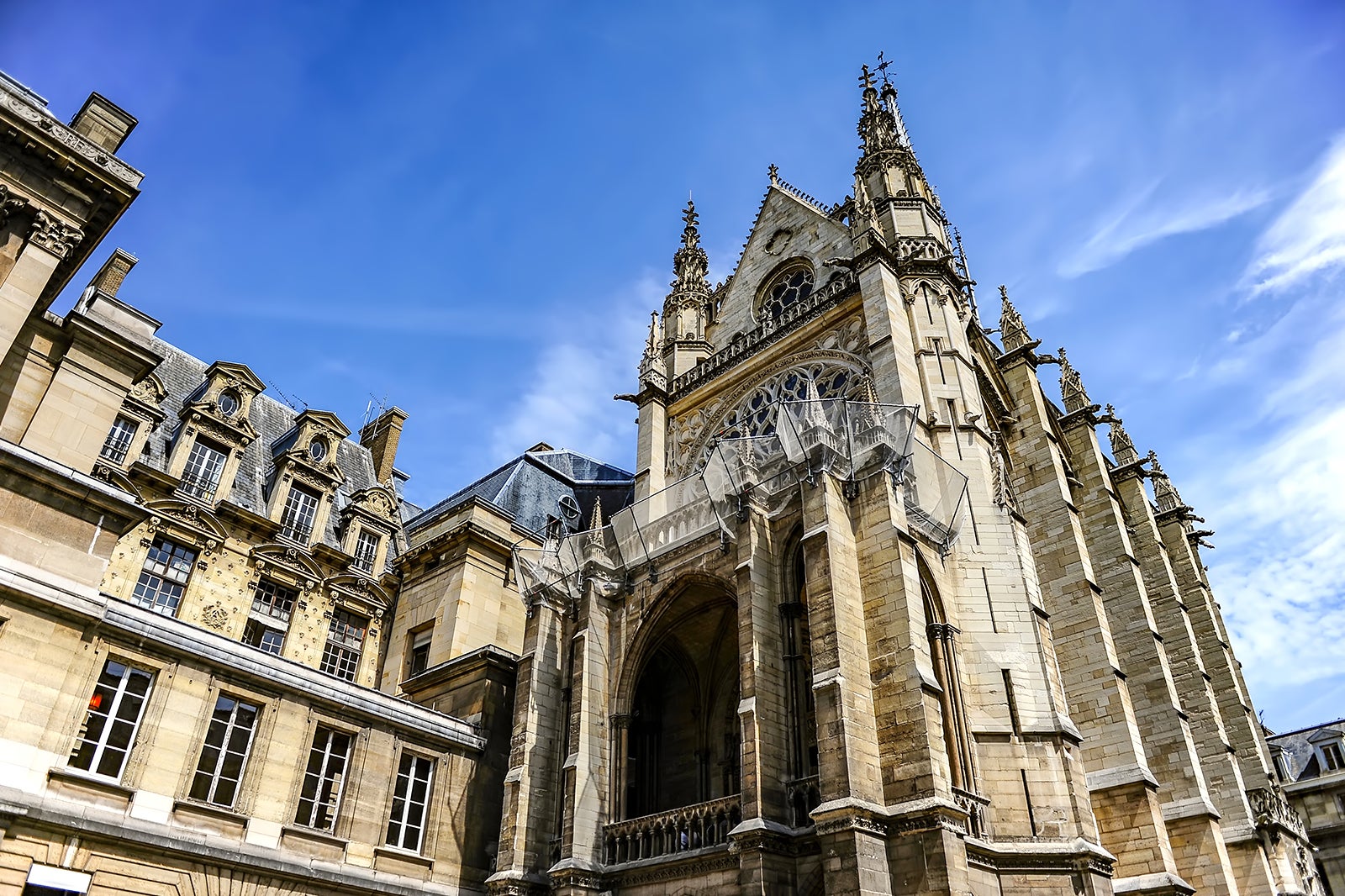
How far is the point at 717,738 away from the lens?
1848 centimetres

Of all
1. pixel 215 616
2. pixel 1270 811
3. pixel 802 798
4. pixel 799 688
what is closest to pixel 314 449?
pixel 215 616

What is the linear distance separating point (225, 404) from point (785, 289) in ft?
55.3

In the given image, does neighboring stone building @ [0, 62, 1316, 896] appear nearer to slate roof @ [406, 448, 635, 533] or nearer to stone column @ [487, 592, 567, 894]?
stone column @ [487, 592, 567, 894]

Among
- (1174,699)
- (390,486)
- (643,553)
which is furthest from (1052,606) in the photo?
(390,486)

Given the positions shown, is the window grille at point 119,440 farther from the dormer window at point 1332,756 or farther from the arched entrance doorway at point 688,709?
the dormer window at point 1332,756

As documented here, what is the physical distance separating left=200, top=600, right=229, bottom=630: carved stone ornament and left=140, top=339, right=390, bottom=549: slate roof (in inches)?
110

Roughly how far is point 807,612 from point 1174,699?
517 inches

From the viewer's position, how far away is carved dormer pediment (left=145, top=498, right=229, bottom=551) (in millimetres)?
20703

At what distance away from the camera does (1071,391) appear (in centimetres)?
3206

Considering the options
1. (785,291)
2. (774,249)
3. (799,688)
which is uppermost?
(774,249)

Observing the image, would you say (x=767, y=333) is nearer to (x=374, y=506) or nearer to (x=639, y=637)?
(x=639, y=637)

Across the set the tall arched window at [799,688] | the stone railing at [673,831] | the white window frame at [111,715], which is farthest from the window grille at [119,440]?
the tall arched window at [799,688]

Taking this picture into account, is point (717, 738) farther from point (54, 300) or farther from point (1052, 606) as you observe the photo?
point (54, 300)

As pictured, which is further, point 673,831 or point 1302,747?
point 1302,747
